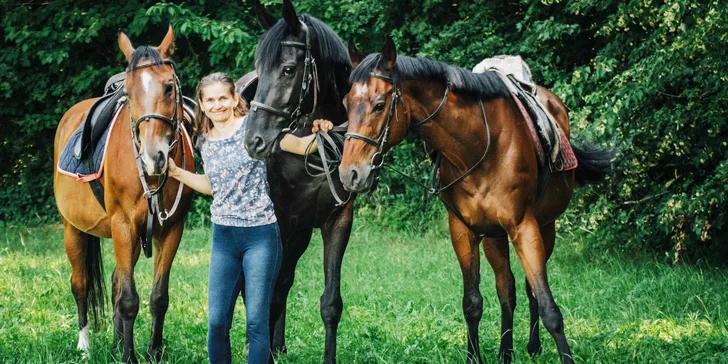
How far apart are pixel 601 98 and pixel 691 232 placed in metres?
1.58

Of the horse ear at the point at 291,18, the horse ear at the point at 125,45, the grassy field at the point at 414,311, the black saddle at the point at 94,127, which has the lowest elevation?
the grassy field at the point at 414,311

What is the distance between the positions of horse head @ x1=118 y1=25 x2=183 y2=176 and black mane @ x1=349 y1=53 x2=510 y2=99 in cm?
108

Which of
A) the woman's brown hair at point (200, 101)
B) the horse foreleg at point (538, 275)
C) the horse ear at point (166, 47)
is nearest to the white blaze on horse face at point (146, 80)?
the horse ear at point (166, 47)

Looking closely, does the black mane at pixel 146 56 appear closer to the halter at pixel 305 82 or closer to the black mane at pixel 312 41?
the black mane at pixel 312 41

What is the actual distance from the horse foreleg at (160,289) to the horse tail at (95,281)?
42.5 inches

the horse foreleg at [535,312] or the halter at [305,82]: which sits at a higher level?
→ the halter at [305,82]

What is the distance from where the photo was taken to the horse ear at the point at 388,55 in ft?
13.5

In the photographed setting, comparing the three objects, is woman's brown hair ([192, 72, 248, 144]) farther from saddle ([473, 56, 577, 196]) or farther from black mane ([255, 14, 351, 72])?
saddle ([473, 56, 577, 196])

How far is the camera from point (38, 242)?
1159 centimetres

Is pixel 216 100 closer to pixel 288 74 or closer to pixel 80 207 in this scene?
pixel 288 74

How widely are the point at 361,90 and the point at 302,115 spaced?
612 mm

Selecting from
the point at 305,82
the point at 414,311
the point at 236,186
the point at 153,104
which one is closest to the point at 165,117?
the point at 153,104

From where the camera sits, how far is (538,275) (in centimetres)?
446

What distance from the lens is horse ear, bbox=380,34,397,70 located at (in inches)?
162
